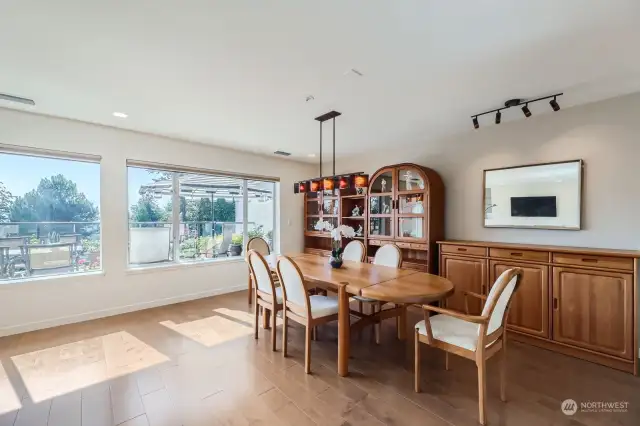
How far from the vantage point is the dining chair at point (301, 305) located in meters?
2.58

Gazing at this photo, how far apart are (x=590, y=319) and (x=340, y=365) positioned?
2390 mm

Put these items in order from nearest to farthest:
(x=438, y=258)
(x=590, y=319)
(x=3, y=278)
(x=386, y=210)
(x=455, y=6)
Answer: (x=455, y=6) → (x=590, y=319) → (x=3, y=278) → (x=438, y=258) → (x=386, y=210)

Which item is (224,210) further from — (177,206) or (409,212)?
(409,212)

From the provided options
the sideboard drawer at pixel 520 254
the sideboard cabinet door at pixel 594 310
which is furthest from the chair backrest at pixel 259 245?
the sideboard cabinet door at pixel 594 310

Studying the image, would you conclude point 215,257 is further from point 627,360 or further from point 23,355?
point 627,360

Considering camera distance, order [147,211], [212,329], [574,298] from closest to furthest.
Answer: [574,298]
[212,329]
[147,211]

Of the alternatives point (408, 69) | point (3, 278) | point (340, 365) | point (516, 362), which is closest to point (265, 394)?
point (340, 365)

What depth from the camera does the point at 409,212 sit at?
437 centimetres

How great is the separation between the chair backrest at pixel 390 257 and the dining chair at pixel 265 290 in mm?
1336

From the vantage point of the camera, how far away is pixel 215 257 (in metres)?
5.14

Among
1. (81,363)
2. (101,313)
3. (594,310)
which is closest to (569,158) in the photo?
(594,310)

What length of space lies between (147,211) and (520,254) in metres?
4.90

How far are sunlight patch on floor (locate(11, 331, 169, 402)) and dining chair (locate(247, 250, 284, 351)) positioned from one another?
100 centimetres

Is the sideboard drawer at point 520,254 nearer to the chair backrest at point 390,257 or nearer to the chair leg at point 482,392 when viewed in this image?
the chair backrest at point 390,257
